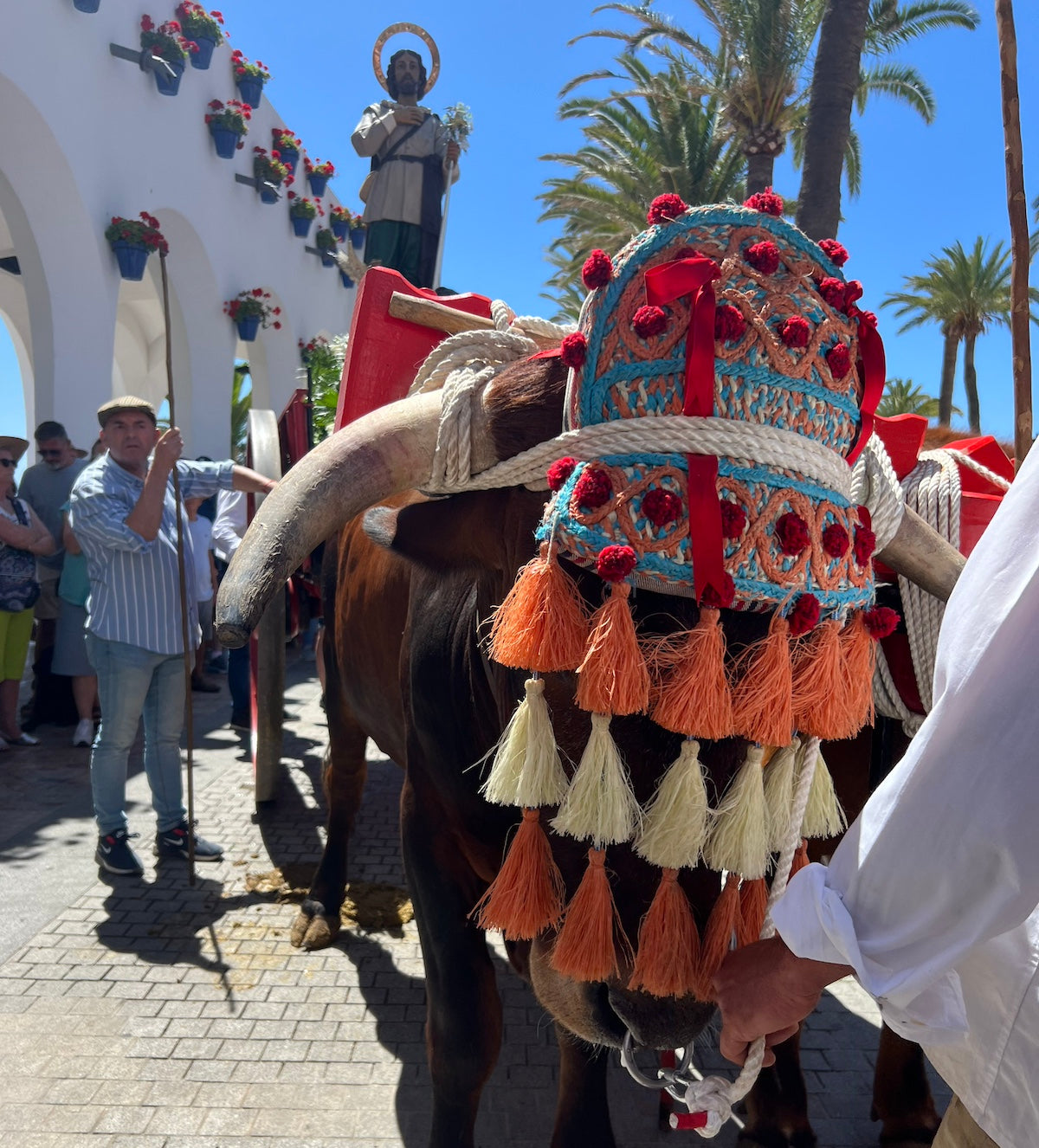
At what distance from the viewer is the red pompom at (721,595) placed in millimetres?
1396

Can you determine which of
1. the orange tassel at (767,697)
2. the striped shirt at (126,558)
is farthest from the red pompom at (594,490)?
the striped shirt at (126,558)

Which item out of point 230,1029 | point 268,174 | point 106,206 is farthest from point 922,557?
point 268,174

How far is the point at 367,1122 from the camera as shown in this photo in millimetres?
2607

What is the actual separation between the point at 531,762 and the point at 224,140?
1179cm

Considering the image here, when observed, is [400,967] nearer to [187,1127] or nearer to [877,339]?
[187,1127]

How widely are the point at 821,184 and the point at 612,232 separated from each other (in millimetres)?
11078

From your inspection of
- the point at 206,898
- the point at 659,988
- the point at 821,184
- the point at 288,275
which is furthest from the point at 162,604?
the point at 288,275

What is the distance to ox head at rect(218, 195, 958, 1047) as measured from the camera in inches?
55.2

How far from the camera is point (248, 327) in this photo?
12102mm

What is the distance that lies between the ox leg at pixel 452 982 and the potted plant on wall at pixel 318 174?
14610mm

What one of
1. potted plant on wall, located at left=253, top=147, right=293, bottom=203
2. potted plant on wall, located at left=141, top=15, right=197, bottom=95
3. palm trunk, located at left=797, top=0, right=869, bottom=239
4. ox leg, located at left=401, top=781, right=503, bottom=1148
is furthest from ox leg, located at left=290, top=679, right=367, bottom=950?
potted plant on wall, located at left=253, top=147, right=293, bottom=203

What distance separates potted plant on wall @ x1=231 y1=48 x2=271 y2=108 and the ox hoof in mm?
11657

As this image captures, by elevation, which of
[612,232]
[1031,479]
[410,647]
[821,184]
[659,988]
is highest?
[612,232]

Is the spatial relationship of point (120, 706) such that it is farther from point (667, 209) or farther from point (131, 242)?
point (131, 242)
